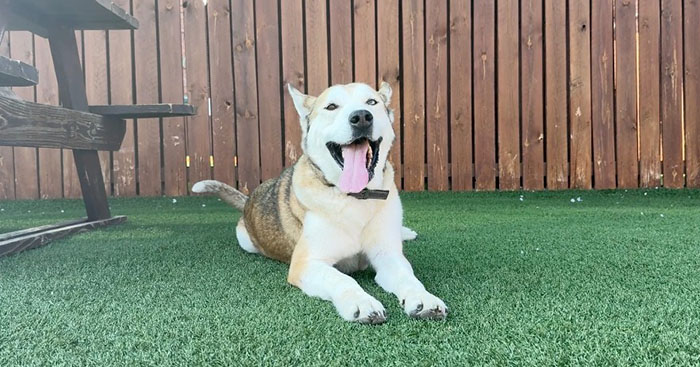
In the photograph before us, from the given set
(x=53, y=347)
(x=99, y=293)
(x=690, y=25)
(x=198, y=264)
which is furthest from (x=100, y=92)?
(x=690, y=25)

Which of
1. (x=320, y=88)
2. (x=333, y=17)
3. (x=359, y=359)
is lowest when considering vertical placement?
(x=359, y=359)

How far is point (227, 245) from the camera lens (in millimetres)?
3258

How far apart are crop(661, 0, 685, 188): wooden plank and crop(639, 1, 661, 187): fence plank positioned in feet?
0.21

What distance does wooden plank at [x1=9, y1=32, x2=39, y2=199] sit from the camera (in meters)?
5.65

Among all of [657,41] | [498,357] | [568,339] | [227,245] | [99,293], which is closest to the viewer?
[498,357]

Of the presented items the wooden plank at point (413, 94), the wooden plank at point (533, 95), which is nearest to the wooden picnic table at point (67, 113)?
the wooden plank at point (413, 94)

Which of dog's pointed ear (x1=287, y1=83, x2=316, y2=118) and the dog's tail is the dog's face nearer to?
dog's pointed ear (x1=287, y1=83, x2=316, y2=118)

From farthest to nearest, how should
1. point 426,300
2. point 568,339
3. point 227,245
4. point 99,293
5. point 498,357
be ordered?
point 227,245 → point 99,293 → point 426,300 → point 568,339 → point 498,357

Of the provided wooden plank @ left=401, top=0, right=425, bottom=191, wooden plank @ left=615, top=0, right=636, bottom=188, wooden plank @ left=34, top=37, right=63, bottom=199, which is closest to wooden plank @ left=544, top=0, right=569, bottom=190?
wooden plank @ left=615, top=0, right=636, bottom=188

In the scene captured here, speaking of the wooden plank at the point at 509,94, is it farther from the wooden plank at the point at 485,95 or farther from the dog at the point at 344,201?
the dog at the point at 344,201

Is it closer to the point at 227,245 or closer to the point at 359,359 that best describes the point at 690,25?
the point at 227,245

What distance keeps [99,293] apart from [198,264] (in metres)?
0.60

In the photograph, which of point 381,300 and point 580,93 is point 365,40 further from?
point 381,300

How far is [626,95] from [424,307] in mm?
4748
